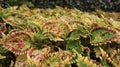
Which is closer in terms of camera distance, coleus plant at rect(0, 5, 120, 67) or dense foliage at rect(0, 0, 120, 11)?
coleus plant at rect(0, 5, 120, 67)

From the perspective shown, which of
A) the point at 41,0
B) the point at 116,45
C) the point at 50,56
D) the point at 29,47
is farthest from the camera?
the point at 41,0

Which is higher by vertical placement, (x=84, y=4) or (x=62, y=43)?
(x=62, y=43)

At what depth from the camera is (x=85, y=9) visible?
8.63m

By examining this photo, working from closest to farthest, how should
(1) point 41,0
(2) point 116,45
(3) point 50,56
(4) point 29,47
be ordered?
(3) point 50,56, (4) point 29,47, (2) point 116,45, (1) point 41,0

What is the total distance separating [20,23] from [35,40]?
0.37 m

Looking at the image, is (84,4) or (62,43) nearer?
(62,43)

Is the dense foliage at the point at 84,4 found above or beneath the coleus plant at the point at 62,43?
beneath

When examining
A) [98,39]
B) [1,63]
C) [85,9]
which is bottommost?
[85,9]

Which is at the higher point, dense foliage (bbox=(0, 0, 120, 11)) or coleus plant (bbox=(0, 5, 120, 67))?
coleus plant (bbox=(0, 5, 120, 67))

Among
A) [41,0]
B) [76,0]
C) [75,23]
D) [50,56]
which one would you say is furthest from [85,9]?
[50,56]

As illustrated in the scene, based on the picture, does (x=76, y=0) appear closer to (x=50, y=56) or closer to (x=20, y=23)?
(x=20, y=23)

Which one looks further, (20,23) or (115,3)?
(115,3)

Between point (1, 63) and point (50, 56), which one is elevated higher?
point (50, 56)

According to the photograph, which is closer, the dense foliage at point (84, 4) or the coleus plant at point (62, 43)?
the coleus plant at point (62, 43)
